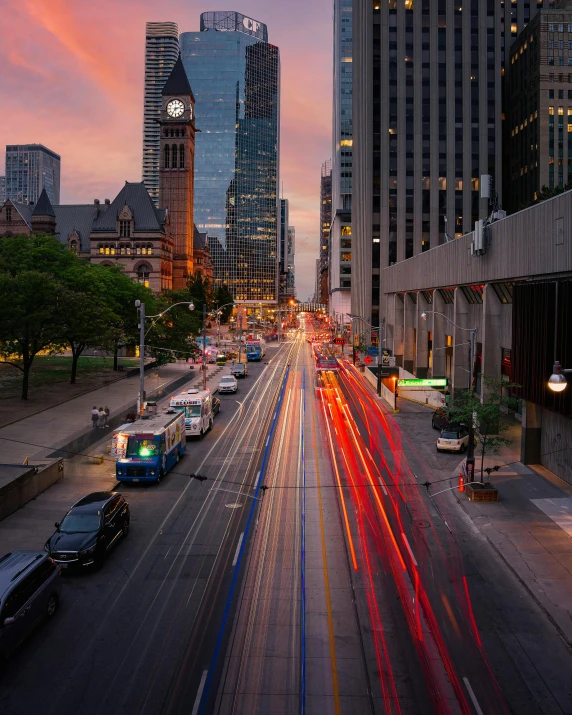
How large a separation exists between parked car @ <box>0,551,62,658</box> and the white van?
19164mm

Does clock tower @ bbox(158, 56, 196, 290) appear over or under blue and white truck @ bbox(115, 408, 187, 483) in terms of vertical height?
over

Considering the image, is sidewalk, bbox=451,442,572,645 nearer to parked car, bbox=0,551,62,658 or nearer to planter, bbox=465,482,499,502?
planter, bbox=465,482,499,502

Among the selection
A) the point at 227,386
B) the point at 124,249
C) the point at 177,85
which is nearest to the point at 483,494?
the point at 227,386

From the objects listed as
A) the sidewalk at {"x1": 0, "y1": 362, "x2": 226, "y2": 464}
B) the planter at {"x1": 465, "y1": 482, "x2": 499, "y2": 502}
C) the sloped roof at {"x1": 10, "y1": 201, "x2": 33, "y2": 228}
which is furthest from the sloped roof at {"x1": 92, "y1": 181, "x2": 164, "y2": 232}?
the planter at {"x1": 465, "y1": 482, "x2": 499, "y2": 502}

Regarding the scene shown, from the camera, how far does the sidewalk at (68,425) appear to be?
29453 mm

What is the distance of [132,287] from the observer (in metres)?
70.6

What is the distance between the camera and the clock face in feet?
483

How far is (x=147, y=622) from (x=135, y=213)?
124m

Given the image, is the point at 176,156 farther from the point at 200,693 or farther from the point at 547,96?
the point at 200,693

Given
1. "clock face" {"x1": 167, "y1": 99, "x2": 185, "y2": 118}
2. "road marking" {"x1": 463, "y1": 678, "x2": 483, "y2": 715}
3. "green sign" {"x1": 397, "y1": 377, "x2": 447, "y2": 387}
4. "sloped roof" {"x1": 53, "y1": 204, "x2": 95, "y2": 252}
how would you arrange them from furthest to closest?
"clock face" {"x1": 167, "y1": 99, "x2": 185, "y2": 118}
"sloped roof" {"x1": 53, "y1": 204, "x2": 95, "y2": 252}
"green sign" {"x1": 397, "y1": 377, "x2": 447, "y2": 387}
"road marking" {"x1": 463, "y1": 678, "x2": 483, "y2": 715}

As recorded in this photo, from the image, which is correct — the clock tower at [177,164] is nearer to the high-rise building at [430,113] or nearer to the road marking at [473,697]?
the high-rise building at [430,113]

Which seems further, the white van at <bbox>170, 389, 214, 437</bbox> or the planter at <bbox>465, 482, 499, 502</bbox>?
the white van at <bbox>170, 389, 214, 437</bbox>

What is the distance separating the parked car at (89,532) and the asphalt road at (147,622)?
489 millimetres

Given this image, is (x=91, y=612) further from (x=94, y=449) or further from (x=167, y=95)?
(x=167, y=95)
